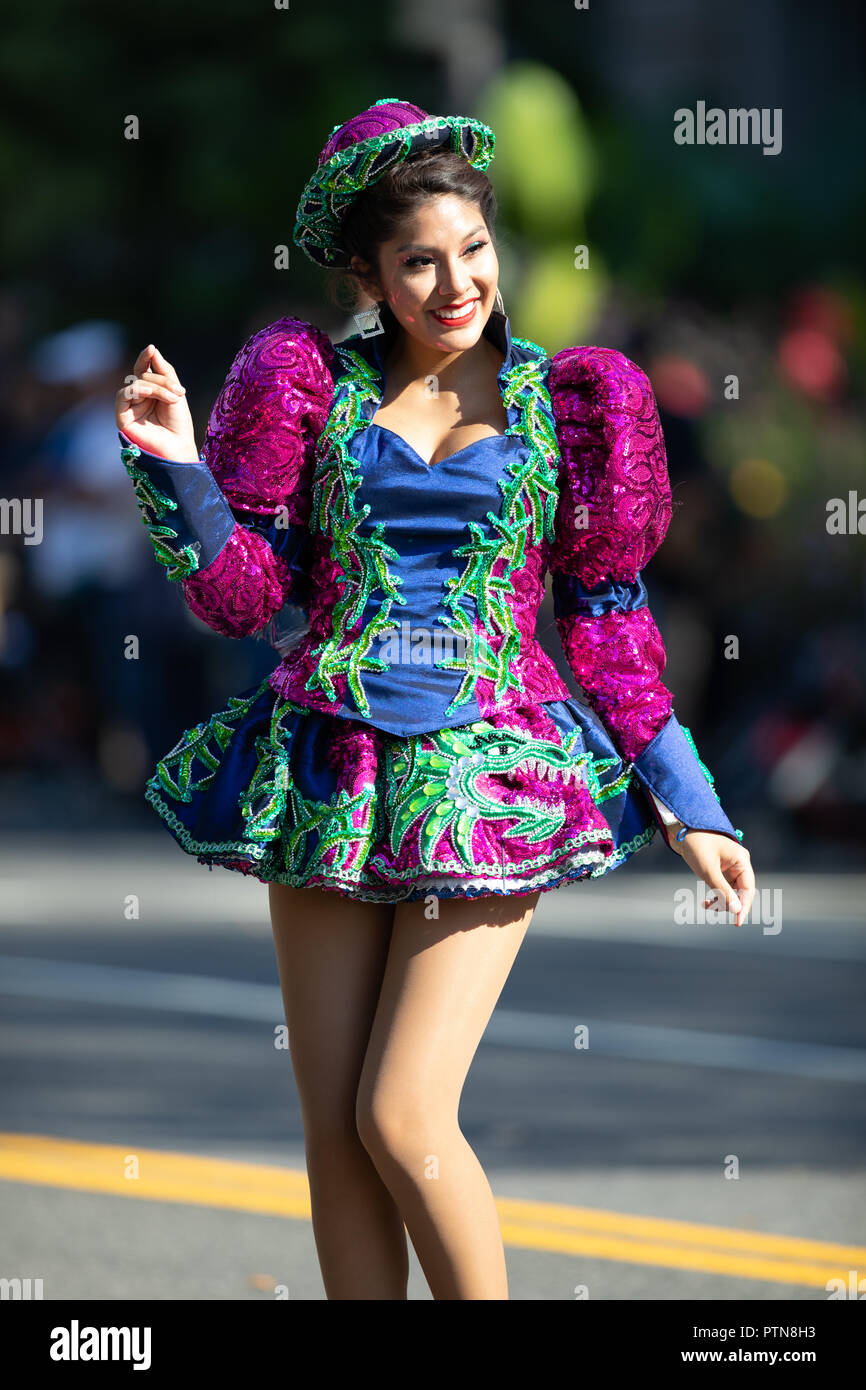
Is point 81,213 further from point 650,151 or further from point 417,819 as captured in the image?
point 417,819

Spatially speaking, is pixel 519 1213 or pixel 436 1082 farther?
pixel 519 1213

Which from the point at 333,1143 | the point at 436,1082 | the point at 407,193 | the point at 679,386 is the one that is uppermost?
the point at 679,386

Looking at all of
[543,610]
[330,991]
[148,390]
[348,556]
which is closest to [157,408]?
[148,390]

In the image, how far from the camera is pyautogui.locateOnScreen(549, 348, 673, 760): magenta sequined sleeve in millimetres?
3879

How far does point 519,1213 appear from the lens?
5.58m

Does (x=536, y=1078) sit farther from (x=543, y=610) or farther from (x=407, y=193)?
→ (x=407, y=193)

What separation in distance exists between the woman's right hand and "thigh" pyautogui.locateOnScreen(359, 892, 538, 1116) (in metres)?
0.76

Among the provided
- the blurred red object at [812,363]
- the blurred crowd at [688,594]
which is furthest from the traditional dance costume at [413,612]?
the blurred red object at [812,363]

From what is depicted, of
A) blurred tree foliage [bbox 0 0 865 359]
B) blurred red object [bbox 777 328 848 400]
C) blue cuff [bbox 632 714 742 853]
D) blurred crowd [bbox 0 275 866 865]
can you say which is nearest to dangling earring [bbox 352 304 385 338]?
blue cuff [bbox 632 714 742 853]

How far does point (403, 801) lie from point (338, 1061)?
15.7 inches

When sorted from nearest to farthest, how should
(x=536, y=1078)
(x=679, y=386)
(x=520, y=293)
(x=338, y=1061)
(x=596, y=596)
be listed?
1. (x=338, y=1061)
2. (x=596, y=596)
3. (x=536, y=1078)
4. (x=679, y=386)
5. (x=520, y=293)

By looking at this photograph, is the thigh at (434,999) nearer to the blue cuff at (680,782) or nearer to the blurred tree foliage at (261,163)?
the blue cuff at (680,782)

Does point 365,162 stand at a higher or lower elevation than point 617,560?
higher

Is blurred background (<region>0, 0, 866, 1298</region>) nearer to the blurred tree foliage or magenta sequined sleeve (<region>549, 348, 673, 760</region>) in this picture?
the blurred tree foliage
